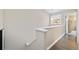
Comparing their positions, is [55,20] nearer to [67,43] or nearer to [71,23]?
[71,23]

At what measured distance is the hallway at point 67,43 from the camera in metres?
1.77

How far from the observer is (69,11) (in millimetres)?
1778

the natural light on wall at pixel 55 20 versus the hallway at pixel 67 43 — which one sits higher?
the natural light on wall at pixel 55 20

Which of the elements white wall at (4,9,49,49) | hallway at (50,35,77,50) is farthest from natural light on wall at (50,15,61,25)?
hallway at (50,35,77,50)

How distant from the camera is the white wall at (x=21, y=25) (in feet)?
5.87

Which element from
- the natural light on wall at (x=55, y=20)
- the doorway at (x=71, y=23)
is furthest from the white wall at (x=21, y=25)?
the doorway at (x=71, y=23)

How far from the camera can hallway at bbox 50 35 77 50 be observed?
5.82 ft

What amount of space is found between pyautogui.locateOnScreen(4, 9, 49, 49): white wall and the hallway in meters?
0.30

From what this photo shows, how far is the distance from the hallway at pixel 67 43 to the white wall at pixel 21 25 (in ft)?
0.98

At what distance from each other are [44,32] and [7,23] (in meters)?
0.52

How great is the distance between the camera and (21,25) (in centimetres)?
180

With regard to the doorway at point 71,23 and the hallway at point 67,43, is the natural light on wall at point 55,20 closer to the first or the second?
the doorway at point 71,23
